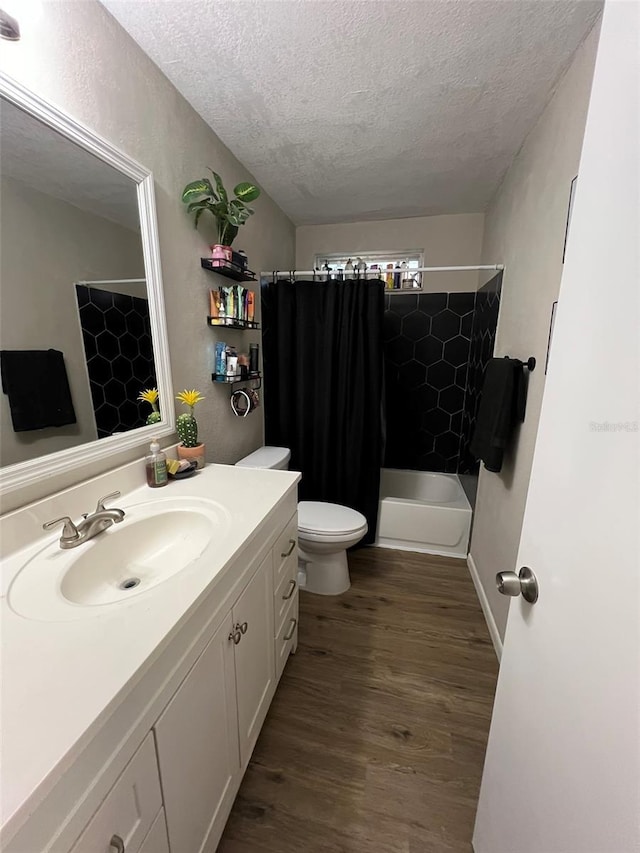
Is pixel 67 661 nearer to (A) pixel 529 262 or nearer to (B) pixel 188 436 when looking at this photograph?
(B) pixel 188 436

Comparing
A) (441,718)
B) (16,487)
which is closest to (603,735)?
(441,718)

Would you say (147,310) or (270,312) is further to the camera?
(270,312)

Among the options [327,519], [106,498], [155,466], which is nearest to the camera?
[106,498]

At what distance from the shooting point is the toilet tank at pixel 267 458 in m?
1.95

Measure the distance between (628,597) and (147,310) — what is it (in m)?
1.48

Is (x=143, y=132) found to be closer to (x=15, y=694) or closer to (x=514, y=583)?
(x=15, y=694)

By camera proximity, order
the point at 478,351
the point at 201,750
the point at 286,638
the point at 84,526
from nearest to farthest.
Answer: the point at 201,750 < the point at 84,526 < the point at 286,638 < the point at 478,351

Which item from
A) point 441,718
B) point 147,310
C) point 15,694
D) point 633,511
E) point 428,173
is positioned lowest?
point 441,718

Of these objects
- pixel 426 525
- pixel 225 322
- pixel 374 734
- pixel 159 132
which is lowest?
pixel 374 734

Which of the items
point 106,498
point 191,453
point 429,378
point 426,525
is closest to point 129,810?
point 106,498

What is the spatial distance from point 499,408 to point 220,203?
152cm

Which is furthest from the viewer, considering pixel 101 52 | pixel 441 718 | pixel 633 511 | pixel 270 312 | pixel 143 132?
pixel 270 312

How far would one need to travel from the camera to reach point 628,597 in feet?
1.38

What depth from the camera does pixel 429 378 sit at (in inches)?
111
